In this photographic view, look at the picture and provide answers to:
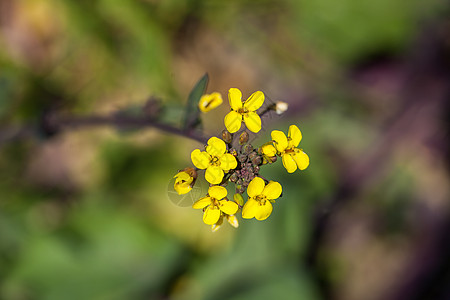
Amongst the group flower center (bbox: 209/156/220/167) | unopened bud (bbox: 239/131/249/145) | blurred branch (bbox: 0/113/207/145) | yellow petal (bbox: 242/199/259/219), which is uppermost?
blurred branch (bbox: 0/113/207/145)

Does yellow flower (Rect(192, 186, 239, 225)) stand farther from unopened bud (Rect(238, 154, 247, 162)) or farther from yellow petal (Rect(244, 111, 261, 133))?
yellow petal (Rect(244, 111, 261, 133))

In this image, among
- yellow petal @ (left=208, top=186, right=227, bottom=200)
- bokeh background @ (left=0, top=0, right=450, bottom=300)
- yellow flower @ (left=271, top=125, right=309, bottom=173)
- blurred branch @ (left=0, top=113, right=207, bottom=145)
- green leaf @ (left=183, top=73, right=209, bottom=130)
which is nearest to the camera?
yellow petal @ (left=208, top=186, right=227, bottom=200)

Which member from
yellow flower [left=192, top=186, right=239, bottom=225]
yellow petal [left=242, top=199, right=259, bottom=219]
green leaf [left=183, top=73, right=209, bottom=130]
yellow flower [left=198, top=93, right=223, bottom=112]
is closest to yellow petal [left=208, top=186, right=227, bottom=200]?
yellow flower [left=192, top=186, right=239, bottom=225]

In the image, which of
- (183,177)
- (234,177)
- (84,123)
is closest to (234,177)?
(234,177)

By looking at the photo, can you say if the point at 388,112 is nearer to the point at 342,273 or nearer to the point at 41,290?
the point at 342,273

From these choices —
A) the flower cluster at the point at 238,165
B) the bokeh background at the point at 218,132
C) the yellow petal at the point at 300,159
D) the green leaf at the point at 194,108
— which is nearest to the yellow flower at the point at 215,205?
the flower cluster at the point at 238,165

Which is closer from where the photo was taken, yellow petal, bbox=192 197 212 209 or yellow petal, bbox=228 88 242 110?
yellow petal, bbox=192 197 212 209

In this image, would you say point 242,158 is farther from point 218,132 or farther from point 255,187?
point 218,132
